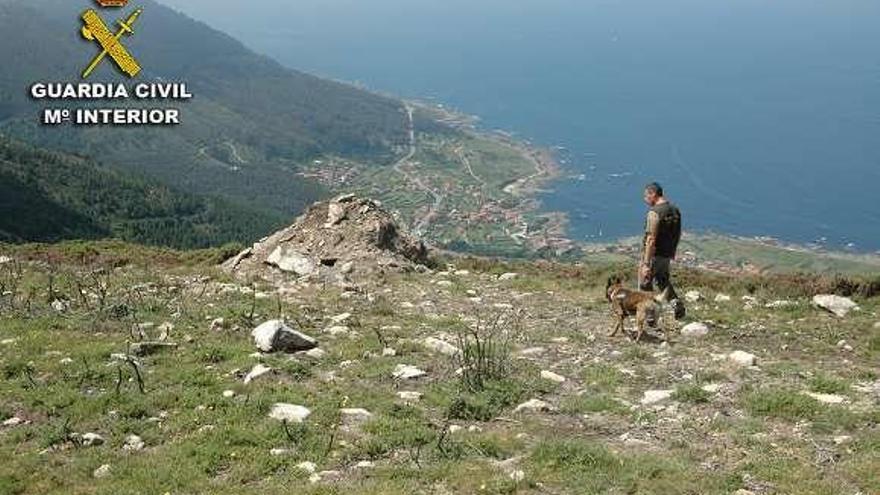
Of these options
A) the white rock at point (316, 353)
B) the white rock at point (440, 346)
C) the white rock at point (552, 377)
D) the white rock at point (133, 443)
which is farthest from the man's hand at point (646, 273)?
the white rock at point (133, 443)

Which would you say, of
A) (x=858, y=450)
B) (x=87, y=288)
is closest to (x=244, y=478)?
(x=858, y=450)

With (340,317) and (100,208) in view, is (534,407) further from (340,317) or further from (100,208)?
(100,208)

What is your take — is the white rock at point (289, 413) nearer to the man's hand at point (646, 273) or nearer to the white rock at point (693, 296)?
the man's hand at point (646, 273)

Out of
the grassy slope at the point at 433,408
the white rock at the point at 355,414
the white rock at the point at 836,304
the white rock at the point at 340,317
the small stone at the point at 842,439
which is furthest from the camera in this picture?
the white rock at the point at 836,304

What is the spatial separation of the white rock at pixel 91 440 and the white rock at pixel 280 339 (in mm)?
3371

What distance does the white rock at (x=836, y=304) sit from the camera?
56.7 ft

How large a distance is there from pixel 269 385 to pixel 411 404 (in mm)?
2112

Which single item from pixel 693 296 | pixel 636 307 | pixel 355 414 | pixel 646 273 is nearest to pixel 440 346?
pixel 355 414

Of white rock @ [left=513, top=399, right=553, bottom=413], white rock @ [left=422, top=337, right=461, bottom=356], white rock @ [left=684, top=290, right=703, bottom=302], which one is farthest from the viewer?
white rock @ [left=684, top=290, right=703, bottom=302]

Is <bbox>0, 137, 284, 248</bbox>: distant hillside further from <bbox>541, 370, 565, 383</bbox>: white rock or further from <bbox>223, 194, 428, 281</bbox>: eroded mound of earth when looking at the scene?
<bbox>541, 370, 565, 383</bbox>: white rock

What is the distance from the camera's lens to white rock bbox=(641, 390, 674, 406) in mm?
11188

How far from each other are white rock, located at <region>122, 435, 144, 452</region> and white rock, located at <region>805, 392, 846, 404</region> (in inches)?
339

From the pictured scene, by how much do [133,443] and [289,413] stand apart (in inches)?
74.8

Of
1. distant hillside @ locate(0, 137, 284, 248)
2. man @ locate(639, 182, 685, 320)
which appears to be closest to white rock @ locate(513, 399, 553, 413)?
man @ locate(639, 182, 685, 320)
